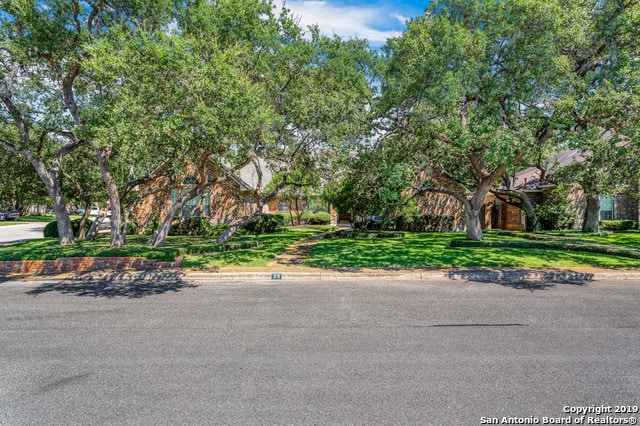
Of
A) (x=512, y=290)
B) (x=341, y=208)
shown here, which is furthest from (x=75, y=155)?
(x=512, y=290)

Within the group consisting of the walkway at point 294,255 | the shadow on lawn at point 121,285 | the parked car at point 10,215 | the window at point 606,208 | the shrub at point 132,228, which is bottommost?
the shadow on lawn at point 121,285

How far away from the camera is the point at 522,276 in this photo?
10852 mm

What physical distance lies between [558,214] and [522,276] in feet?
53.8

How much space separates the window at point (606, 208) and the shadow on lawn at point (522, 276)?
64.2 ft

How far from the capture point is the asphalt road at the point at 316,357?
12.2 feet

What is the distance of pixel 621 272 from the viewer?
10.8m

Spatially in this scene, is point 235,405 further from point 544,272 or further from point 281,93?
point 281,93

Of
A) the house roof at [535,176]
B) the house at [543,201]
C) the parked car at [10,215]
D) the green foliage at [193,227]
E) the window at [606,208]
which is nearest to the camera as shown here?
the green foliage at [193,227]

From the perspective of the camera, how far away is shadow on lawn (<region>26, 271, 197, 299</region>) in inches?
357

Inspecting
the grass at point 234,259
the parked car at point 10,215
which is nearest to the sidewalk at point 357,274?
the grass at point 234,259

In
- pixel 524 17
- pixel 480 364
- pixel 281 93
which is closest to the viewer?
pixel 480 364

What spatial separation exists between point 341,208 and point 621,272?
535 inches

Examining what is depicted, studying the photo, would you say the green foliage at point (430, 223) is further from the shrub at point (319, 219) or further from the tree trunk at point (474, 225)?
the tree trunk at point (474, 225)

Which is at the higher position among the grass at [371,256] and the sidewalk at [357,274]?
the grass at [371,256]
